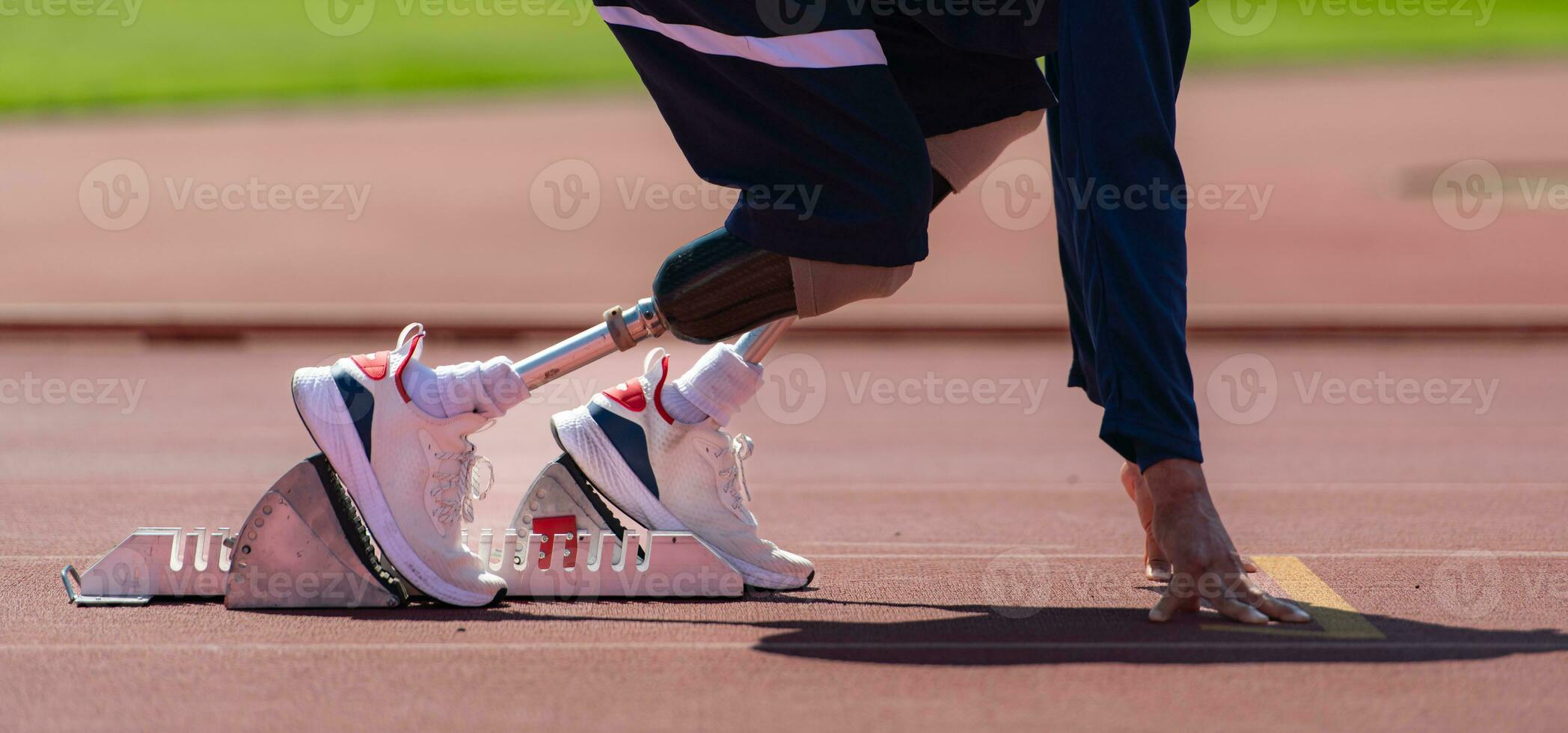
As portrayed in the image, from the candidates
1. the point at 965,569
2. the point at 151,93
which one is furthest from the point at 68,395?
the point at 151,93

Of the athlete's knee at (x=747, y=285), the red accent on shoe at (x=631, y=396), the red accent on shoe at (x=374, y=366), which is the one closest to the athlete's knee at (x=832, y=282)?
the athlete's knee at (x=747, y=285)

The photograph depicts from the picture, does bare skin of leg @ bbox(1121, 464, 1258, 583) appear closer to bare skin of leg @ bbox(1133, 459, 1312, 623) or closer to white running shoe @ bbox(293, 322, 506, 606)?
bare skin of leg @ bbox(1133, 459, 1312, 623)

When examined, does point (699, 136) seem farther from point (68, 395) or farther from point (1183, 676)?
point (68, 395)

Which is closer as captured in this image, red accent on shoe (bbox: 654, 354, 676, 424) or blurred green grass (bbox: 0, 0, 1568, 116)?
red accent on shoe (bbox: 654, 354, 676, 424)

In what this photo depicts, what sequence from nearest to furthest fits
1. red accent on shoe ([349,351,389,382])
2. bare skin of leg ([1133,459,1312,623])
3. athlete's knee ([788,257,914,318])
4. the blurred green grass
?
bare skin of leg ([1133,459,1312,623]) < athlete's knee ([788,257,914,318]) < red accent on shoe ([349,351,389,382]) < the blurred green grass

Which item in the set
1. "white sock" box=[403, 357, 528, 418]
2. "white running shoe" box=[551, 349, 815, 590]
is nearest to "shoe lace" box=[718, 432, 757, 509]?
"white running shoe" box=[551, 349, 815, 590]

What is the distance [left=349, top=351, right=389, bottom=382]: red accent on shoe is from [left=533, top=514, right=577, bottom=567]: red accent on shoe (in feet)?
1.16

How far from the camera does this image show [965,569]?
311 cm

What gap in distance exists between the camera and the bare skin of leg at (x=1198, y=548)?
2445 mm

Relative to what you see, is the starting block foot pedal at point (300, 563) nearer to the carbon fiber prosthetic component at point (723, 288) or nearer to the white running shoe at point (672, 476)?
the white running shoe at point (672, 476)

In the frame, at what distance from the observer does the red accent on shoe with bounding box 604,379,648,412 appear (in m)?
2.90

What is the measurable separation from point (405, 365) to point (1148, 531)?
1.21 m

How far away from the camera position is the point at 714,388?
2.87m

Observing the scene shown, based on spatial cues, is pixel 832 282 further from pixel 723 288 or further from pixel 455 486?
pixel 455 486
